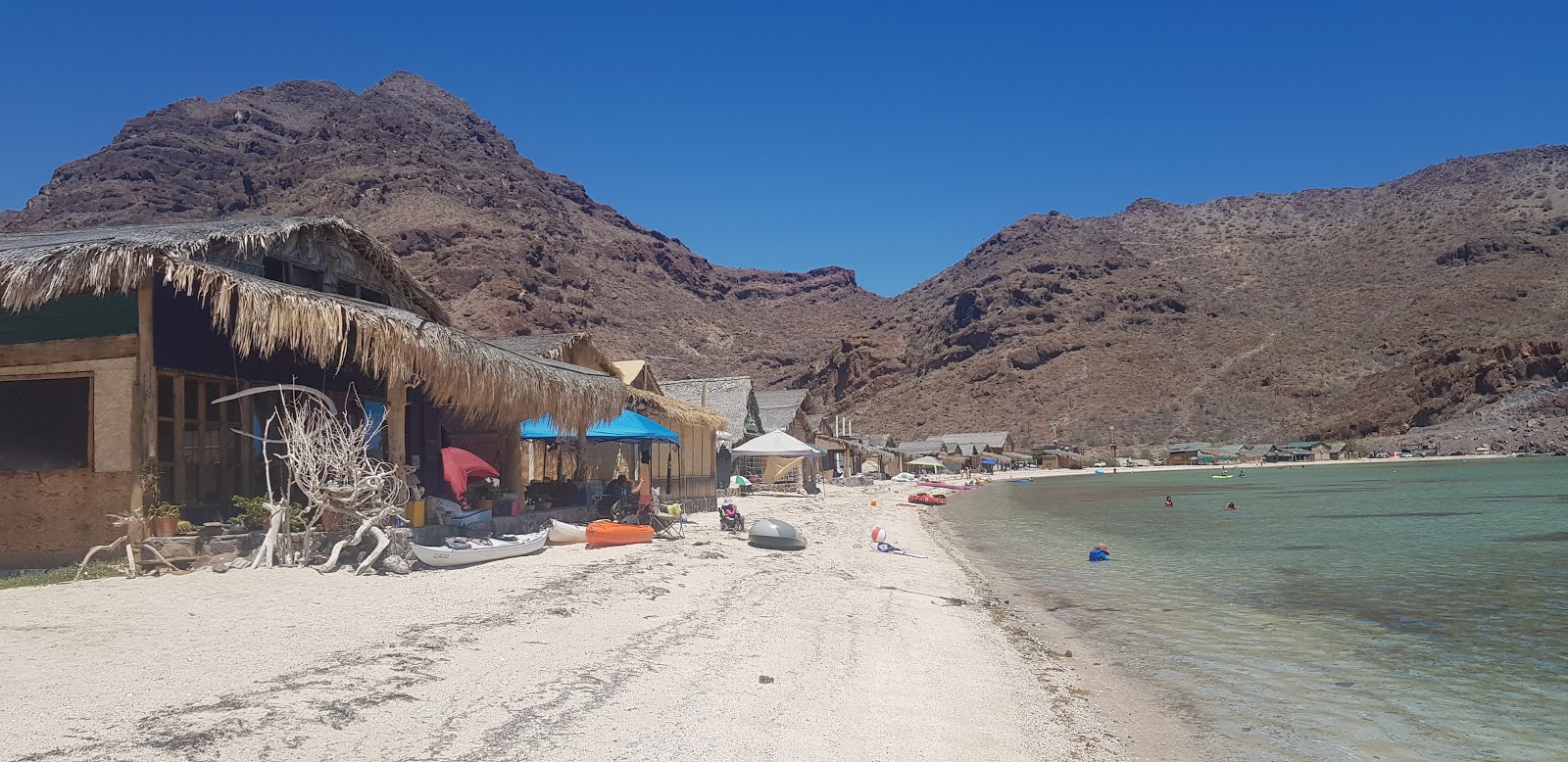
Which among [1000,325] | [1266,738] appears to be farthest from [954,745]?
[1000,325]

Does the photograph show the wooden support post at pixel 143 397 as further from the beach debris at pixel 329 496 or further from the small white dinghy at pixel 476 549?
the small white dinghy at pixel 476 549

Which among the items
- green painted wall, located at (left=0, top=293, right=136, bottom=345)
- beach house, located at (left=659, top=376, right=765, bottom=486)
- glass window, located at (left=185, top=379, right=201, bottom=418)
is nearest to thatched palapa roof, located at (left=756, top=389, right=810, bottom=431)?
beach house, located at (left=659, top=376, right=765, bottom=486)

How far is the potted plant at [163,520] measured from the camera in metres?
8.71

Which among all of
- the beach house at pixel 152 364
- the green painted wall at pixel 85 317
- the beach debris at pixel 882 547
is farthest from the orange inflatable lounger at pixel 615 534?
the green painted wall at pixel 85 317

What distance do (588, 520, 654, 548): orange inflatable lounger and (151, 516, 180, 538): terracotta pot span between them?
15.4 feet

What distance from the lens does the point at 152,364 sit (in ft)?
29.2

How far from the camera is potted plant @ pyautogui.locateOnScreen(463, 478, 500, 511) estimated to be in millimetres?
12016

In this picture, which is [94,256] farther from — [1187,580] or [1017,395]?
[1017,395]

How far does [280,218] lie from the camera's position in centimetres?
1145

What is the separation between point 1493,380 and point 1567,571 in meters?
73.9

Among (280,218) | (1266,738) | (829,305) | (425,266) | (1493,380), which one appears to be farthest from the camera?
(829,305)

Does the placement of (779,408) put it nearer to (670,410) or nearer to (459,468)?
(670,410)

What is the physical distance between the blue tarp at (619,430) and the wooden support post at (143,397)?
588 centimetres

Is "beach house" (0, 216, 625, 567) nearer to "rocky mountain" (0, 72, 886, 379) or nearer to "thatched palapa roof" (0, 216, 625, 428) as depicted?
"thatched palapa roof" (0, 216, 625, 428)
